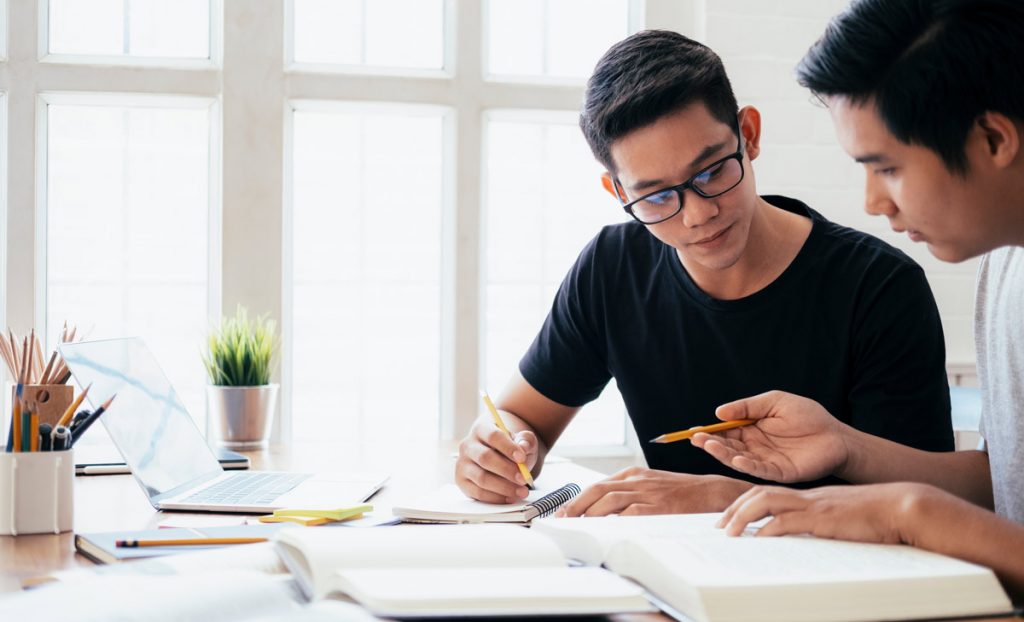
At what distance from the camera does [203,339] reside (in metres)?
2.88

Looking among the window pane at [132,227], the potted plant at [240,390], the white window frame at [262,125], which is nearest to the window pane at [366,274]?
the white window frame at [262,125]

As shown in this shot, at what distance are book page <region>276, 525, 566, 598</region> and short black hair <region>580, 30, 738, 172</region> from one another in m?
0.77

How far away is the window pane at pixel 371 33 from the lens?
9.50 ft

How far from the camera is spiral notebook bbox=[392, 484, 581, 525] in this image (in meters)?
1.30

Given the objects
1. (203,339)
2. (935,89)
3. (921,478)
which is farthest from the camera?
(203,339)


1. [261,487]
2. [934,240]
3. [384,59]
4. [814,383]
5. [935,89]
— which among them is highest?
[384,59]

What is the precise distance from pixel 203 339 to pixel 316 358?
12.6 inches

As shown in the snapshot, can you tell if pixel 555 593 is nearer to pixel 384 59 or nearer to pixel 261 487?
pixel 261 487

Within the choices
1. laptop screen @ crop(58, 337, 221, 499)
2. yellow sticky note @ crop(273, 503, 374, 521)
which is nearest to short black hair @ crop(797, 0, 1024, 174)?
yellow sticky note @ crop(273, 503, 374, 521)

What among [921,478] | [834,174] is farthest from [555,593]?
[834,174]

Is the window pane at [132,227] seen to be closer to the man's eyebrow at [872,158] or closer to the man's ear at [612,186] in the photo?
the man's ear at [612,186]

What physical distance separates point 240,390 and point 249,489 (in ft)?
2.12

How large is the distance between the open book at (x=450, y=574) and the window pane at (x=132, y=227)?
207 centimetres

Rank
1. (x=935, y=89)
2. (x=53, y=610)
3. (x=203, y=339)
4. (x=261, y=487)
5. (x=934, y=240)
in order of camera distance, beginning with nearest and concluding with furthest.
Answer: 1. (x=53, y=610)
2. (x=935, y=89)
3. (x=934, y=240)
4. (x=261, y=487)
5. (x=203, y=339)
